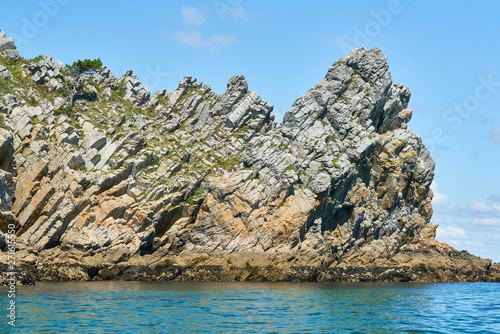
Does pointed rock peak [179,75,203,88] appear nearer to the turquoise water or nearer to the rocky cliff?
the rocky cliff

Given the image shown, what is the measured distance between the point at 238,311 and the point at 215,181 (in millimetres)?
38152

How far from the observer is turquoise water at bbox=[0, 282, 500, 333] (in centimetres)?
2792

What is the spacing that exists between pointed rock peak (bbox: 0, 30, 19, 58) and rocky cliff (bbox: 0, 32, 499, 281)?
181mm

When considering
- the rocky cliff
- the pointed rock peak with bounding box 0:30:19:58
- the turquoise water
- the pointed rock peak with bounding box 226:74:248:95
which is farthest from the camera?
the pointed rock peak with bounding box 226:74:248:95

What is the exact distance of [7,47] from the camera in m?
78.0

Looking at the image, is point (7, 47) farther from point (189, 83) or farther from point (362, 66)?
point (362, 66)

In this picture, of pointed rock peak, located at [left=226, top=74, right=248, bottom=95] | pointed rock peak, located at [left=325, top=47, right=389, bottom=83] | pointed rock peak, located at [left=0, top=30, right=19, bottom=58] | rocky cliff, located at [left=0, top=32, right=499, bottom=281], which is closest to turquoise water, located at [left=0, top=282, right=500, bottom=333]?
rocky cliff, located at [left=0, top=32, right=499, bottom=281]

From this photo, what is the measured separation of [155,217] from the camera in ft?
213

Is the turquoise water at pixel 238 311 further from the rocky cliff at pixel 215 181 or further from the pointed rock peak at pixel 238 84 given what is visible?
the pointed rock peak at pixel 238 84

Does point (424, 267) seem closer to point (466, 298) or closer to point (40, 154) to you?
Answer: point (466, 298)

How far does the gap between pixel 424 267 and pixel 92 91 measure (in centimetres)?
6589

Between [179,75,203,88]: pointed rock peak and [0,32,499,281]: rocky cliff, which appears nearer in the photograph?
[0,32,499,281]: rocky cliff

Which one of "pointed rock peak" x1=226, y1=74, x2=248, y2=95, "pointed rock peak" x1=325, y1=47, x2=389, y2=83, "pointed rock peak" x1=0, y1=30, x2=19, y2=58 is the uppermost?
"pointed rock peak" x1=325, y1=47, x2=389, y2=83

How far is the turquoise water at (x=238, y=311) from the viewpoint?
27922 millimetres
